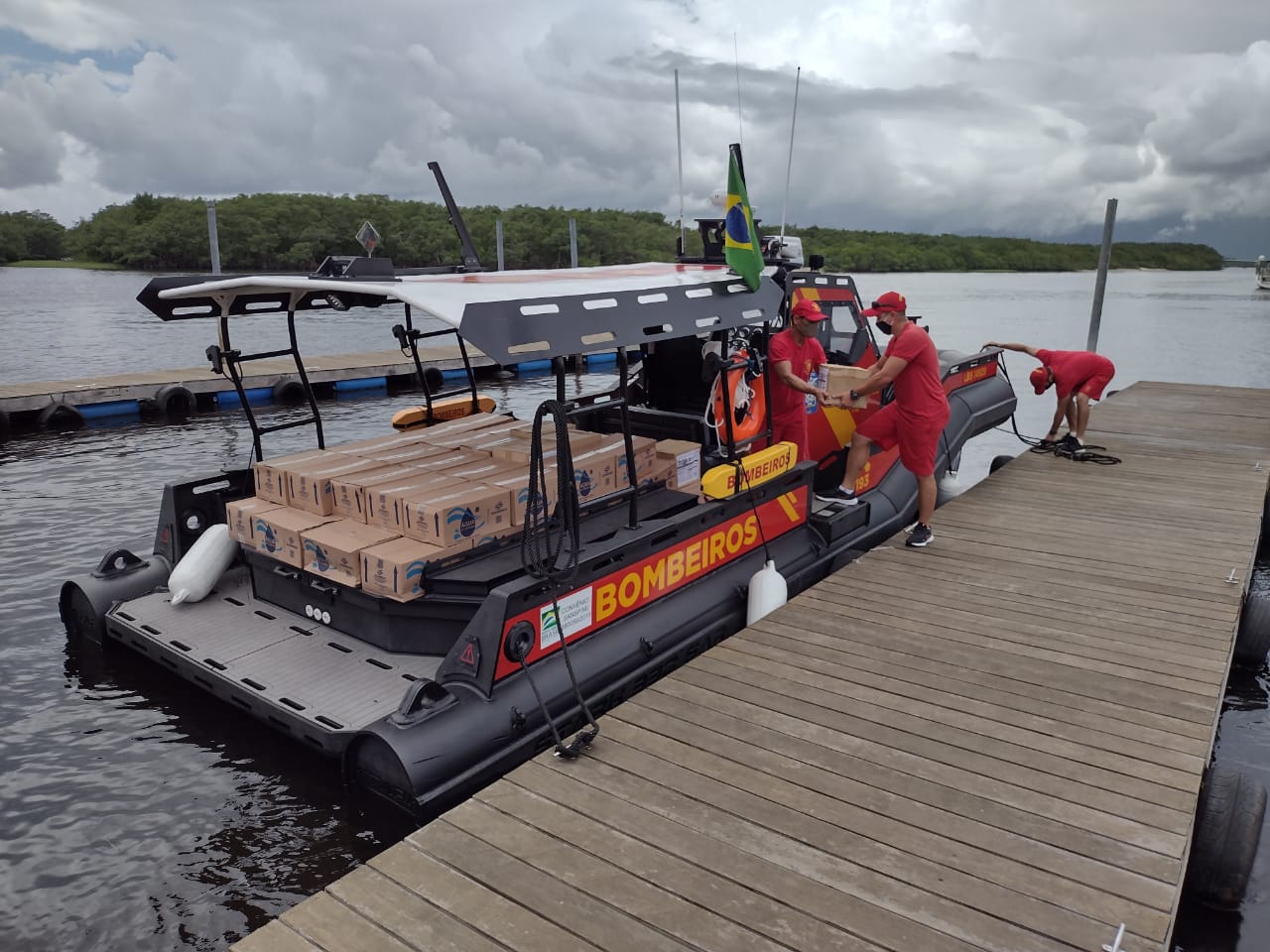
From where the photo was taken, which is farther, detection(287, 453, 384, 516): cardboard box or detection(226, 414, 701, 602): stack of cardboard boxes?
detection(287, 453, 384, 516): cardboard box

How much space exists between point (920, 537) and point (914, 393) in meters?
1.07

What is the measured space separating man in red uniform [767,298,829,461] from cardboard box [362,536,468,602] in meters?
2.74

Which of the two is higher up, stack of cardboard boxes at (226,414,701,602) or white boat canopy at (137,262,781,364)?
white boat canopy at (137,262,781,364)

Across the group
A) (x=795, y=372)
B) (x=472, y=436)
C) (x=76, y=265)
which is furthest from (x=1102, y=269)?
(x=76, y=265)

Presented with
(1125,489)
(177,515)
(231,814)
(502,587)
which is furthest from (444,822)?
(1125,489)

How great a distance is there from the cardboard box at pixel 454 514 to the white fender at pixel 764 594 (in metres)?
1.68

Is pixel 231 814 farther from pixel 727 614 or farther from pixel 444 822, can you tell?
pixel 727 614

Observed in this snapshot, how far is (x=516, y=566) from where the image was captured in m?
4.52

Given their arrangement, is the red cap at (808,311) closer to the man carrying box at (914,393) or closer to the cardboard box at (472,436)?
the man carrying box at (914,393)

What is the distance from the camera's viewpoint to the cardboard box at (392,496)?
4684 mm

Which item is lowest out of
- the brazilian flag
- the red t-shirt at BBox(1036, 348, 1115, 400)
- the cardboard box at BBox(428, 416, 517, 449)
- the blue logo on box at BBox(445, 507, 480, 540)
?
the blue logo on box at BBox(445, 507, 480, 540)

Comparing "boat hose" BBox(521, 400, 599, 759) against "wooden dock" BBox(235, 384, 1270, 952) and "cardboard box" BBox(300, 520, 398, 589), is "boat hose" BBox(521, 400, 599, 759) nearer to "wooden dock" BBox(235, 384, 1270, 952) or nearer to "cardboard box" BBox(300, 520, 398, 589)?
"wooden dock" BBox(235, 384, 1270, 952)

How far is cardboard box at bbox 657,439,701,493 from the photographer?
564 centimetres

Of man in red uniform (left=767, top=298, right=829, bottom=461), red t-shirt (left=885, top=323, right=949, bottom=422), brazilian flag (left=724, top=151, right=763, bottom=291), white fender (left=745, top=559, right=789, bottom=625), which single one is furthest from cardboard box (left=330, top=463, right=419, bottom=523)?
red t-shirt (left=885, top=323, right=949, bottom=422)
